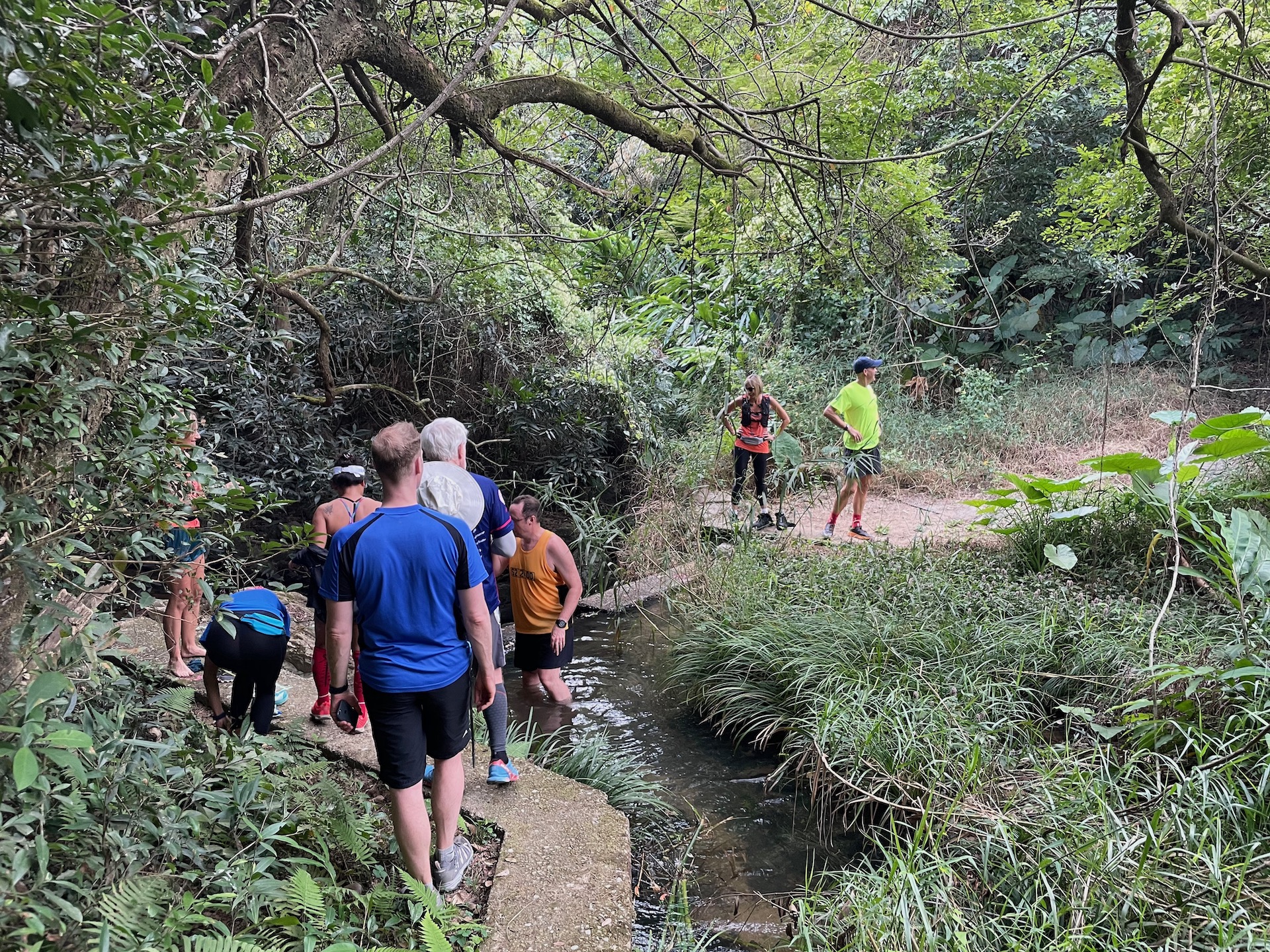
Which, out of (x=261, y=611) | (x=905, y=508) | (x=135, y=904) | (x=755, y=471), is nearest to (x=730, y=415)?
(x=755, y=471)

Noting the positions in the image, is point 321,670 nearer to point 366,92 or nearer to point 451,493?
point 451,493

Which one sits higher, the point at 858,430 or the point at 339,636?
A: the point at 858,430

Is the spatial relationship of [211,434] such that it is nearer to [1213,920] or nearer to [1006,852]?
[1006,852]

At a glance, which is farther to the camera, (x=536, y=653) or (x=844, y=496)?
(x=844, y=496)

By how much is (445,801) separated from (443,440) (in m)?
1.54

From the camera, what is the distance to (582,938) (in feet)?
9.11

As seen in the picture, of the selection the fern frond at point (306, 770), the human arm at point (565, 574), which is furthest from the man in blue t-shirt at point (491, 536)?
the human arm at point (565, 574)

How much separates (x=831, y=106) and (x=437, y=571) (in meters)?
3.92

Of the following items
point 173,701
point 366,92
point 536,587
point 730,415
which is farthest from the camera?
point 730,415

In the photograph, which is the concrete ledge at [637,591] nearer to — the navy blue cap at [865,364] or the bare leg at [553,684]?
the bare leg at [553,684]

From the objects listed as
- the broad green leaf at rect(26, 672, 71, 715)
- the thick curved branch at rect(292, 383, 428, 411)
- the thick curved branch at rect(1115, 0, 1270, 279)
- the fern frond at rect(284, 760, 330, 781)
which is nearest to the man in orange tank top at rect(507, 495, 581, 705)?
the thick curved branch at rect(292, 383, 428, 411)

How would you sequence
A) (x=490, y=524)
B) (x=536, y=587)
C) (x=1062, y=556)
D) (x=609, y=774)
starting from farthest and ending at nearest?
(x=1062, y=556) → (x=536, y=587) → (x=609, y=774) → (x=490, y=524)

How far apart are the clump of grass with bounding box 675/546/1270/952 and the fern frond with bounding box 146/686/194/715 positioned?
250 cm

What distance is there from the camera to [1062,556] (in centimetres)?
582
